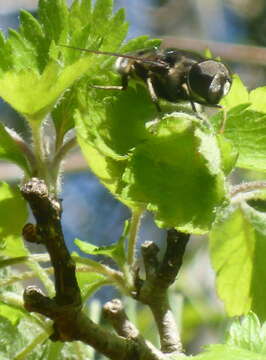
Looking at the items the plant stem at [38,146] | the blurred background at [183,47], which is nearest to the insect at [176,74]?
the plant stem at [38,146]

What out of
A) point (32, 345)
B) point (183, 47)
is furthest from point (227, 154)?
point (183, 47)

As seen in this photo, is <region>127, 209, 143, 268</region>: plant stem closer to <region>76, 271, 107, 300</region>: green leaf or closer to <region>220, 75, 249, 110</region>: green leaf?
<region>76, 271, 107, 300</region>: green leaf

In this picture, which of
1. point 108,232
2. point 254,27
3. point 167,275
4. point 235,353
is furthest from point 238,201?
point 254,27

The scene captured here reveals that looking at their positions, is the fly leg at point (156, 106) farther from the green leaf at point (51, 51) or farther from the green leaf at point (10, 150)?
the green leaf at point (10, 150)

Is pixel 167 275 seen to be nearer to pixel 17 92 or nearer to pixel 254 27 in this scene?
pixel 17 92

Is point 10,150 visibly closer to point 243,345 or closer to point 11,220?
point 11,220

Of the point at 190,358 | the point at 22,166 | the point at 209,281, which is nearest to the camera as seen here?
the point at 190,358
